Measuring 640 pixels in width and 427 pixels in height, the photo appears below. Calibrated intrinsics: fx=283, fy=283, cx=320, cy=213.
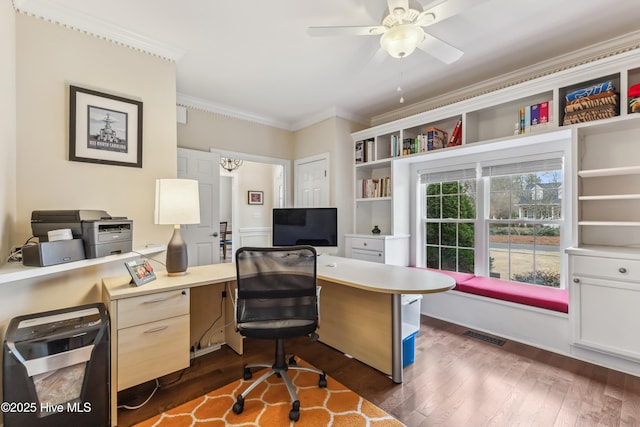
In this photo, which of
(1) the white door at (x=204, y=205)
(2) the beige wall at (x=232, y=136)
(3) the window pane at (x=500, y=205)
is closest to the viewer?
(3) the window pane at (x=500, y=205)

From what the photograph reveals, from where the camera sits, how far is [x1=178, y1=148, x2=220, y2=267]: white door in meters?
3.30

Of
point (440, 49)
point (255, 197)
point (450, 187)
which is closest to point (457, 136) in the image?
point (450, 187)

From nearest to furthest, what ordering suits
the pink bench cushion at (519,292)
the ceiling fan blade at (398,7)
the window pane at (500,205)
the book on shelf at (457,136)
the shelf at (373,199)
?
1. the ceiling fan blade at (398,7)
2. the pink bench cushion at (519,292)
3. the book on shelf at (457,136)
4. the window pane at (500,205)
5. the shelf at (373,199)

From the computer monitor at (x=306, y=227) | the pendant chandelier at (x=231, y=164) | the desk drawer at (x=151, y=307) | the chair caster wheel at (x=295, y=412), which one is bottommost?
the chair caster wheel at (x=295, y=412)

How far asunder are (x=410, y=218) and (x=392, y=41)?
250cm

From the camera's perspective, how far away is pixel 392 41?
174 cm

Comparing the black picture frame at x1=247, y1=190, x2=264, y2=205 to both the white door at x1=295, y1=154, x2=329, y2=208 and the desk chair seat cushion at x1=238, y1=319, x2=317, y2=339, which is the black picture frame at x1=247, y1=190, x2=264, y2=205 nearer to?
the white door at x1=295, y1=154, x2=329, y2=208

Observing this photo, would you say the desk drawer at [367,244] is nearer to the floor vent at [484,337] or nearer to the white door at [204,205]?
the floor vent at [484,337]

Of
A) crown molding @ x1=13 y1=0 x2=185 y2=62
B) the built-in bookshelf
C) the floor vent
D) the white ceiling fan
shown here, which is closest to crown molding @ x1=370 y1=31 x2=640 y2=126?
the built-in bookshelf

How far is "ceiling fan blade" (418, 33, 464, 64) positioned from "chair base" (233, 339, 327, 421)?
7.22ft

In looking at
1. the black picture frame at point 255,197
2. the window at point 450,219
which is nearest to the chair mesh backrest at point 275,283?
the window at point 450,219

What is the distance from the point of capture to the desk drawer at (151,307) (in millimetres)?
1687

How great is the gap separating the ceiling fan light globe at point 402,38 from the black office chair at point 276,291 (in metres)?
1.36

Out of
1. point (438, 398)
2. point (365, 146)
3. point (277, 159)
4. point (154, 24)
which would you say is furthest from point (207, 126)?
point (438, 398)
